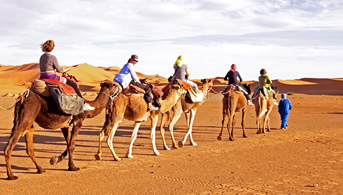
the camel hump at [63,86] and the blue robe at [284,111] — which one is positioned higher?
the camel hump at [63,86]

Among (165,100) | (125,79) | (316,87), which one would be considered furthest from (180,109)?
(316,87)

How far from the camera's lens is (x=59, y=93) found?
27.5ft

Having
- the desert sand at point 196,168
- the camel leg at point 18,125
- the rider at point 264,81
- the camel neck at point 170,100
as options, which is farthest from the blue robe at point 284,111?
the camel leg at point 18,125

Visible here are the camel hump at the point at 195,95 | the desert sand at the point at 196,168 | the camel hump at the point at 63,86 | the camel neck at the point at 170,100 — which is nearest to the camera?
the desert sand at the point at 196,168

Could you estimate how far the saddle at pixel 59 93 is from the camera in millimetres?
8352

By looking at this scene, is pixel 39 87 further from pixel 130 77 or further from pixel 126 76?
pixel 130 77

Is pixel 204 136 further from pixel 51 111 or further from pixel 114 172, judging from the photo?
pixel 51 111

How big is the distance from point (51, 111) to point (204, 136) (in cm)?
853

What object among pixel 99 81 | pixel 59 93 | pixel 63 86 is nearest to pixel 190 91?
pixel 63 86

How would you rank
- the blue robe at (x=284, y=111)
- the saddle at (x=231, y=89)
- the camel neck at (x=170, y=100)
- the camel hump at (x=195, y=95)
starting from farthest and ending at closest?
the blue robe at (x=284, y=111) < the saddle at (x=231, y=89) < the camel hump at (x=195, y=95) < the camel neck at (x=170, y=100)

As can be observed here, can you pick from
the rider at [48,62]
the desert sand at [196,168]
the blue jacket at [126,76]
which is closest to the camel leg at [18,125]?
the desert sand at [196,168]

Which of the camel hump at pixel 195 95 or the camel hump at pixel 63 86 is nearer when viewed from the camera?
the camel hump at pixel 63 86

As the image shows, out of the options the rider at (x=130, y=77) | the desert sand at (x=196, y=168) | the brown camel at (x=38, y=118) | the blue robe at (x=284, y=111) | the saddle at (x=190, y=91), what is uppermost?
the rider at (x=130, y=77)

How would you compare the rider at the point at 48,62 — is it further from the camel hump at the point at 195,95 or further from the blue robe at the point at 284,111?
the blue robe at the point at 284,111
